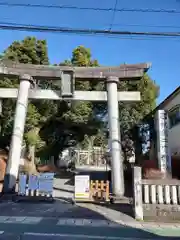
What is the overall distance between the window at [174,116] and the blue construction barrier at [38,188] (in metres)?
10.3

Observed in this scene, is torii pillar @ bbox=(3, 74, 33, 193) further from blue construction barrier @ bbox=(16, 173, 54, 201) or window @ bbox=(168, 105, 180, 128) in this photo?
window @ bbox=(168, 105, 180, 128)

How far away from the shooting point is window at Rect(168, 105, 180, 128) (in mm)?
18600

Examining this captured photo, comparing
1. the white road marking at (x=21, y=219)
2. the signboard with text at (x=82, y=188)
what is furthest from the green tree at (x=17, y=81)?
the white road marking at (x=21, y=219)

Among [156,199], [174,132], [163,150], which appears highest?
[174,132]

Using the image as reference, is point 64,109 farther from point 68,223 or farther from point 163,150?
point 68,223

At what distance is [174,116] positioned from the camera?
19.5 m

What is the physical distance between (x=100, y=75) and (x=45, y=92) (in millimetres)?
3275

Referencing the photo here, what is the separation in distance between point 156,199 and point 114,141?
495cm

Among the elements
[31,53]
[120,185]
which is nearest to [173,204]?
[120,185]

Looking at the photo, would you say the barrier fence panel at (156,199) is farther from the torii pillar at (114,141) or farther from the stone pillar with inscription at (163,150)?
the stone pillar with inscription at (163,150)

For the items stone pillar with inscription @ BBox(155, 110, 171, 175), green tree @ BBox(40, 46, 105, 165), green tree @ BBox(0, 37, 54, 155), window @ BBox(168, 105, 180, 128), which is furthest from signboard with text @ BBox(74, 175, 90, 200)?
green tree @ BBox(0, 37, 54, 155)

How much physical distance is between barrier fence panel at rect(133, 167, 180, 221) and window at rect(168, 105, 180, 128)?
987cm

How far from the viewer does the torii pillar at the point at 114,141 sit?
13.4 metres

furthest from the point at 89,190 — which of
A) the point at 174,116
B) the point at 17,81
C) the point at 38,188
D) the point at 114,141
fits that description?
the point at 17,81
